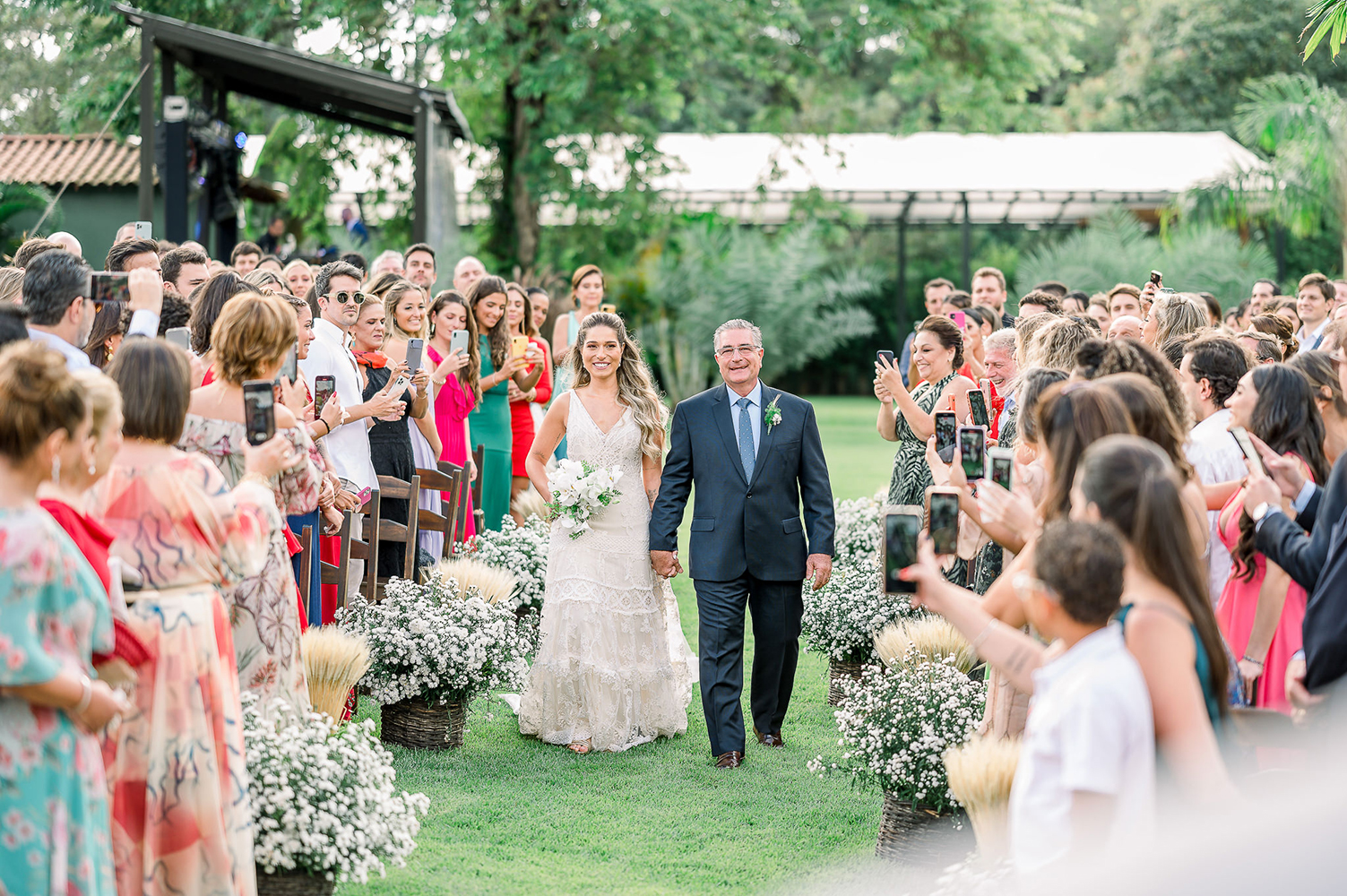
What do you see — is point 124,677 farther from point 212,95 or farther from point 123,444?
point 212,95

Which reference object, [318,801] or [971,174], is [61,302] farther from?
[971,174]

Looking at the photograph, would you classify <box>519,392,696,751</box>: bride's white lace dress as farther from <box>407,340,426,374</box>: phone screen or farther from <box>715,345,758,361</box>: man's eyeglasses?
<box>407,340,426,374</box>: phone screen

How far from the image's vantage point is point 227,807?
3.80 m

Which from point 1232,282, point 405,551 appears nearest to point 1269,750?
point 405,551

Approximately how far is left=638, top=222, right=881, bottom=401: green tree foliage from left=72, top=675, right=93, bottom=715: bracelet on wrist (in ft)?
82.0

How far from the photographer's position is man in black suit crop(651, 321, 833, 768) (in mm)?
6617

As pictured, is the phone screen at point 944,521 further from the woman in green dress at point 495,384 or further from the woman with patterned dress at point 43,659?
the woman in green dress at point 495,384

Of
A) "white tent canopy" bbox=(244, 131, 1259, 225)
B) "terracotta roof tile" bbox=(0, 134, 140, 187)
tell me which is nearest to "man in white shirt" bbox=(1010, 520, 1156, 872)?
"terracotta roof tile" bbox=(0, 134, 140, 187)

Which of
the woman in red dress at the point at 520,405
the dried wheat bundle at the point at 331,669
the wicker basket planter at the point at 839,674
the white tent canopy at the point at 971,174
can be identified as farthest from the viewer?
the white tent canopy at the point at 971,174

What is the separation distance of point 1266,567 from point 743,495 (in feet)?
8.97

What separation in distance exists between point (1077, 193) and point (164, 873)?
2950 centimetres

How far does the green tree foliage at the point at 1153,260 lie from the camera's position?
1061 inches

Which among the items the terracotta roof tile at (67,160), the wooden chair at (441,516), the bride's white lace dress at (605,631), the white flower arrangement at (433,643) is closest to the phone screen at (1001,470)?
the bride's white lace dress at (605,631)

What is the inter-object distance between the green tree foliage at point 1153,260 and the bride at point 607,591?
2151cm
